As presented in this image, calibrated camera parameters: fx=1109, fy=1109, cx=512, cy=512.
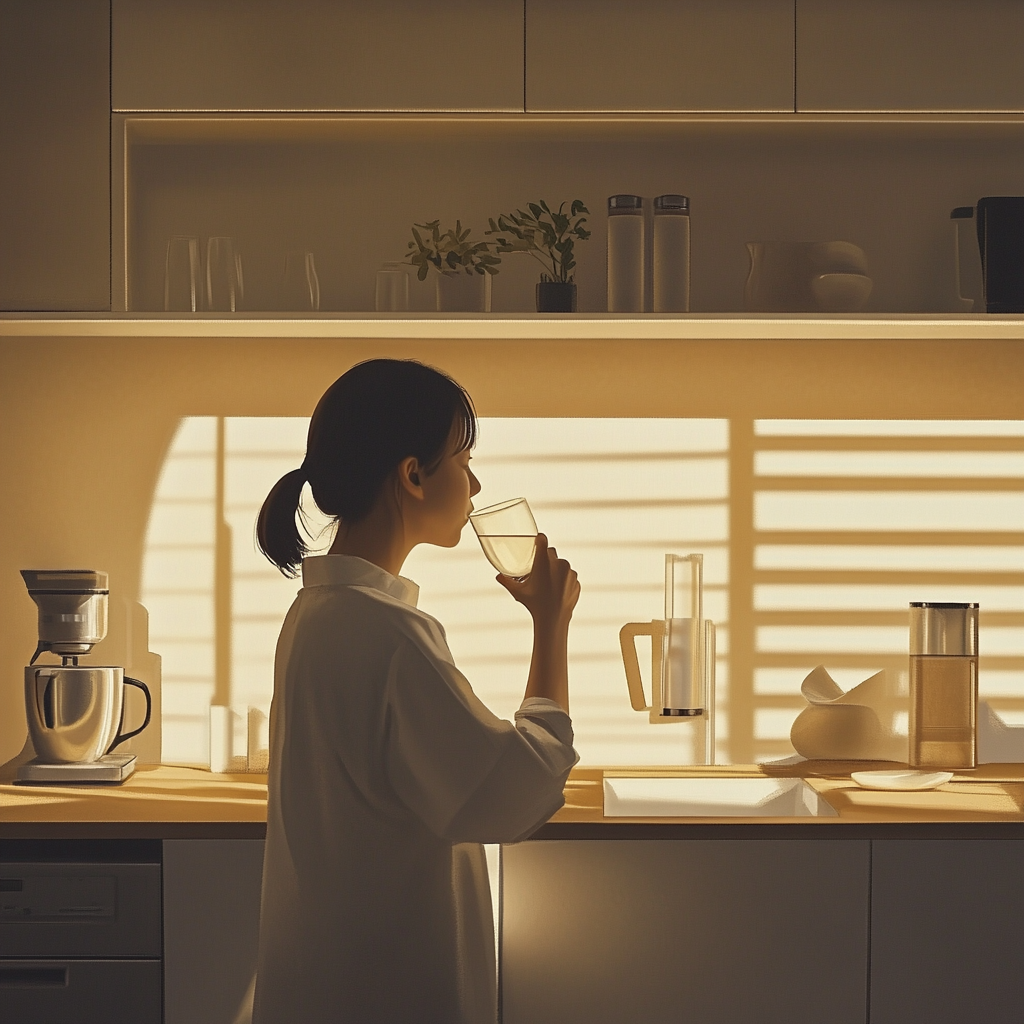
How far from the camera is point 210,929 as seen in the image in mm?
1636

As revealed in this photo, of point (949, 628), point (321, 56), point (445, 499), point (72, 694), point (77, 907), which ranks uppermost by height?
point (321, 56)

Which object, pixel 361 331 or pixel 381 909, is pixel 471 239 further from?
pixel 381 909

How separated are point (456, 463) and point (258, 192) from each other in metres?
1.26

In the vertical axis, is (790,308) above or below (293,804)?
above

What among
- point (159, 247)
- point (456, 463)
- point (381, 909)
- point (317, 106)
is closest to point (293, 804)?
point (381, 909)

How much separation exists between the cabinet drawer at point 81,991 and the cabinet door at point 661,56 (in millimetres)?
1540

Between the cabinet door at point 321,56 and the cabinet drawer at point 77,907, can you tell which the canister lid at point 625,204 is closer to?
the cabinet door at point 321,56

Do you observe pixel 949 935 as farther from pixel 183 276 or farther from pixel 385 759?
pixel 183 276

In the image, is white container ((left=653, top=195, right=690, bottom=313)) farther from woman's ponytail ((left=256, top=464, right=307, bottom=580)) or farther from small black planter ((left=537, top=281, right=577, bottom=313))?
woman's ponytail ((left=256, top=464, right=307, bottom=580))

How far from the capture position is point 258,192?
7.22ft

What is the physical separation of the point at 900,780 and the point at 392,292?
1239 mm

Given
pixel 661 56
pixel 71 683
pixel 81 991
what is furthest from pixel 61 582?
pixel 661 56

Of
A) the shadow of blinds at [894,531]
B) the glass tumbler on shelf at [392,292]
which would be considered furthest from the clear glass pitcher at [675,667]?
the glass tumbler on shelf at [392,292]

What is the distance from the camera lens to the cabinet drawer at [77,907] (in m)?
1.63
